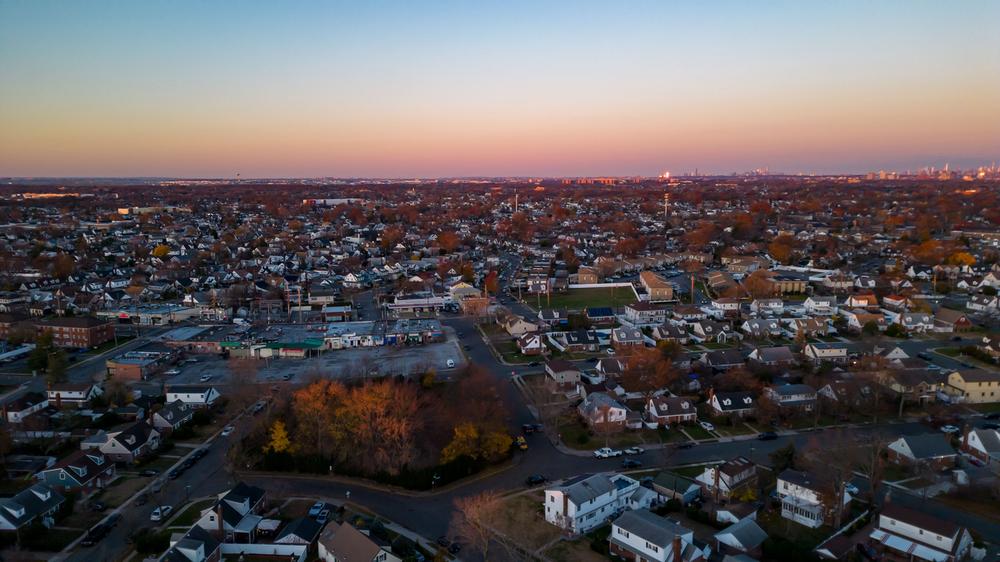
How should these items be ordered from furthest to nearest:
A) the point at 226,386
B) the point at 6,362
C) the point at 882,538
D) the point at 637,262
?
the point at 637,262 < the point at 6,362 < the point at 226,386 < the point at 882,538

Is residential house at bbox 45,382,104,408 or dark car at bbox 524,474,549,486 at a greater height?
residential house at bbox 45,382,104,408

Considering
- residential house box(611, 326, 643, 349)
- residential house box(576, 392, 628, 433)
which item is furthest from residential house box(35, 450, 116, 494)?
residential house box(611, 326, 643, 349)

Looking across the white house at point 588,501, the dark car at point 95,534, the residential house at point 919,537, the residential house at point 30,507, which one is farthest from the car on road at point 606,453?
the residential house at point 30,507

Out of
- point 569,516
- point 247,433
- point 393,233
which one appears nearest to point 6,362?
point 247,433

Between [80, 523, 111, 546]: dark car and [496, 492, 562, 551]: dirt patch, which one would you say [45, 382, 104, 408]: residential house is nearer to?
[80, 523, 111, 546]: dark car

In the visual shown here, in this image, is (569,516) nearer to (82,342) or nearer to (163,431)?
(163,431)

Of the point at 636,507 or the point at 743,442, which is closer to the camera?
the point at 636,507
